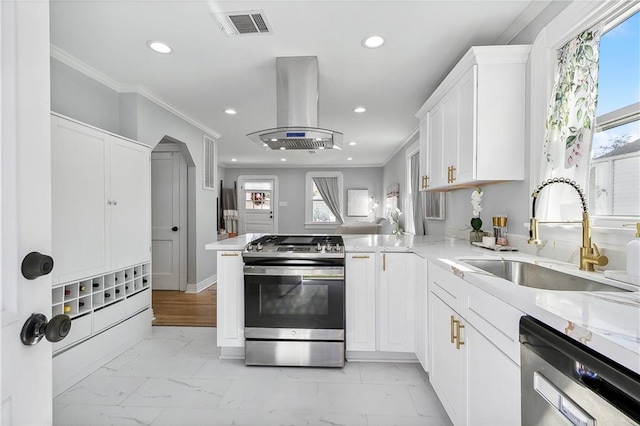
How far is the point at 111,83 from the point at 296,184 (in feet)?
19.3

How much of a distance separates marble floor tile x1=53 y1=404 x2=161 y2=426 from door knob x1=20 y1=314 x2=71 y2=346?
4.95 feet

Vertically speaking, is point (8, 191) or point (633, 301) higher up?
point (8, 191)

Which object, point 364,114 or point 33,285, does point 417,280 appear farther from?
point 364,114

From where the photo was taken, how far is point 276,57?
2490mm

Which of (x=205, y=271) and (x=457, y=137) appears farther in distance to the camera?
(x=205, y=271)

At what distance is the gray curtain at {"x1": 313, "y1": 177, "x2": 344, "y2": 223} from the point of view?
852cm

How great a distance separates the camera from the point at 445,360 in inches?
65.3

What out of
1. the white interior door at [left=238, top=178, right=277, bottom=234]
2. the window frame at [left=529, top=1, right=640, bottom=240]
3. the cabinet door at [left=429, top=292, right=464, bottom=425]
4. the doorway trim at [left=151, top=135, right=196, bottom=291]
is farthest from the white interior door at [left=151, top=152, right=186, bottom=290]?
the white interior door at [left=238, top=178, right=277, bottom=234]

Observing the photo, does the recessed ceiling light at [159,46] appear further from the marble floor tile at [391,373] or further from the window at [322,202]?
the window at [322,202]

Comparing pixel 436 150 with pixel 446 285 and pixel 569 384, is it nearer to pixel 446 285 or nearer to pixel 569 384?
pixel 446 285

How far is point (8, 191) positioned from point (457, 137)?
2.33m

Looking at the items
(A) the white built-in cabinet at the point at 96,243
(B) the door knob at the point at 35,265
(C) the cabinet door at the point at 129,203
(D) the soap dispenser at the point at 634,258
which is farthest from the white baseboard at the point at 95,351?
(D) the soap dispenser at the point at 634,258

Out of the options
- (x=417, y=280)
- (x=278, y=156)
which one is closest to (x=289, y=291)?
(x=417, y=280)

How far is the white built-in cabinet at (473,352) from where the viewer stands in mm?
1039
